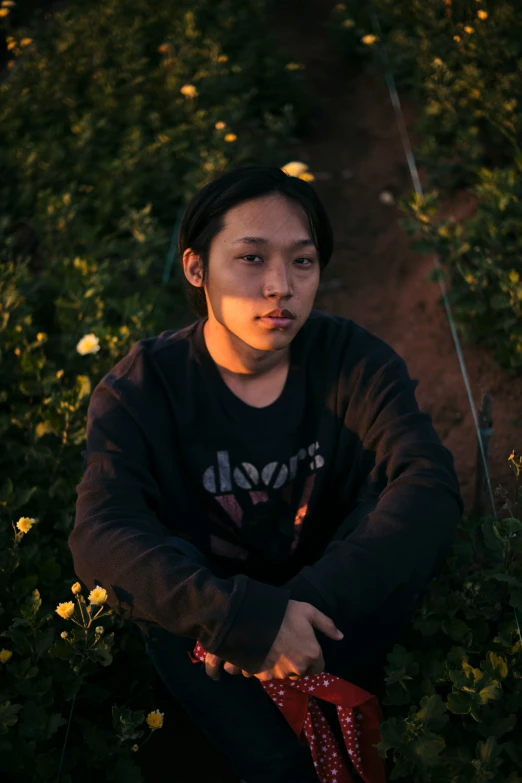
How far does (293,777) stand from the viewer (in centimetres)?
211

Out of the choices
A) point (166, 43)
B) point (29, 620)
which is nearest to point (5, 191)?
point (166, 43)

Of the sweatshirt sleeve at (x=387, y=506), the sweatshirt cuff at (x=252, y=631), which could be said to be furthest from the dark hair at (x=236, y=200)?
the sweatshirt cuff at (x=252, y=631)

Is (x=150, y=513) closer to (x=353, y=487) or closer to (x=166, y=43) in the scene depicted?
(x=353, y=487)

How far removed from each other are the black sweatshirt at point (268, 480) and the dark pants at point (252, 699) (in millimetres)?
95

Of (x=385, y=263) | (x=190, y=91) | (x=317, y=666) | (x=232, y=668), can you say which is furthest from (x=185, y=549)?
(x=190, y=91)

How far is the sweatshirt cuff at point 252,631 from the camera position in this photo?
1.78 metres

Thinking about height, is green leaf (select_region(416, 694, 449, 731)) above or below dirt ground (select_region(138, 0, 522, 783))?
above

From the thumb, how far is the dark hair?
977 mm

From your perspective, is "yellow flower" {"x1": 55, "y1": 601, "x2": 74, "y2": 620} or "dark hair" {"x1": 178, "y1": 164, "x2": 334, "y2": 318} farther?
"dark hair" {"x1": 178, "y1": 164, "x2": 334, "y2": 318}

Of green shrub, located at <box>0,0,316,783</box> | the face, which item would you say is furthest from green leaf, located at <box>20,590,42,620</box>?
the face

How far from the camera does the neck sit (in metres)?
2.24

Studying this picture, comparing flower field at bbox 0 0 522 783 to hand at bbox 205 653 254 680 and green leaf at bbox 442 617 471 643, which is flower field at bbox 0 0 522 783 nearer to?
green leaf at bbox 442 617 471 643

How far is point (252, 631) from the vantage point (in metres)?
1.78

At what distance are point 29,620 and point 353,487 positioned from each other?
98 cm
